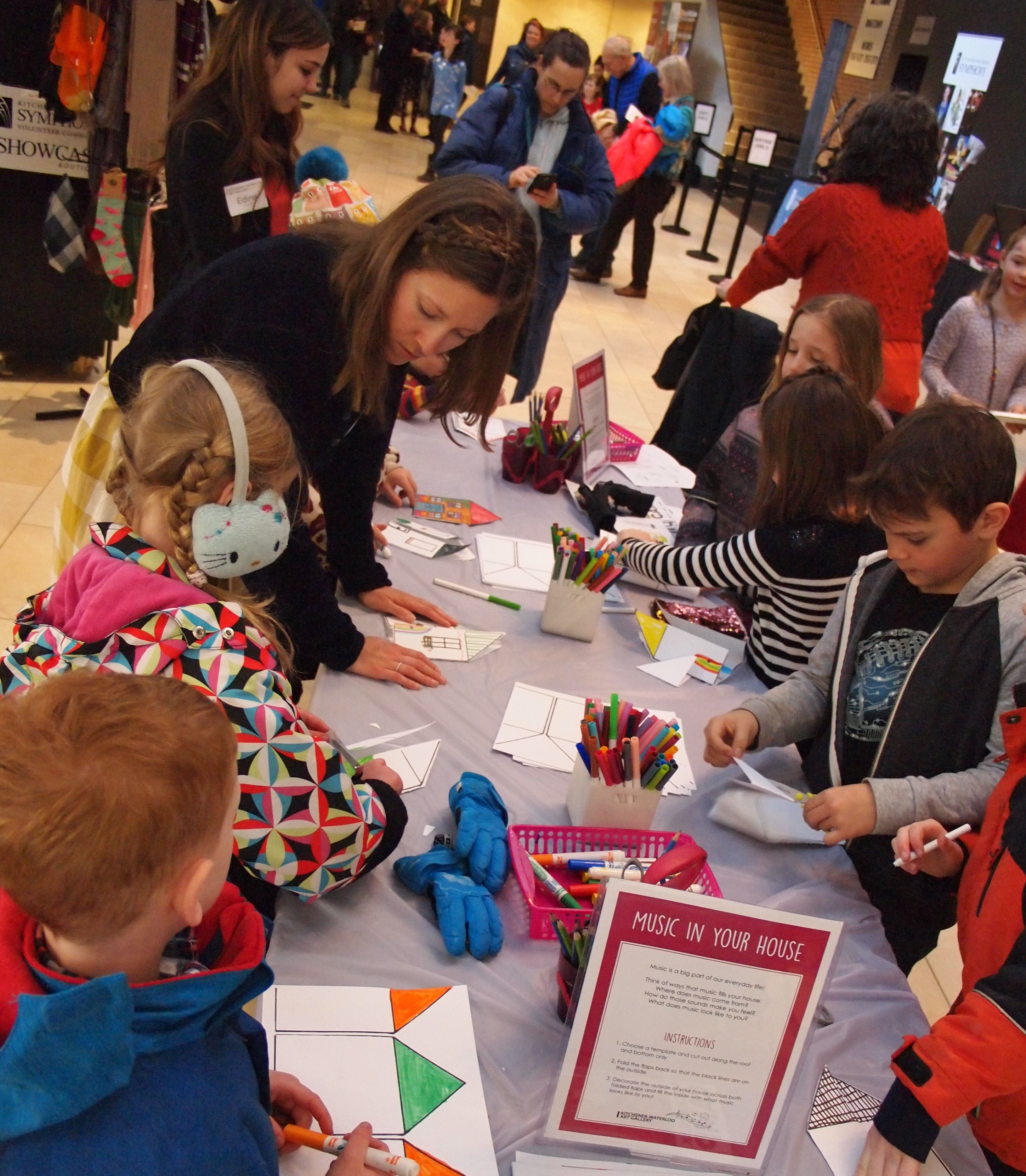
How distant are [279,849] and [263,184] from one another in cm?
219

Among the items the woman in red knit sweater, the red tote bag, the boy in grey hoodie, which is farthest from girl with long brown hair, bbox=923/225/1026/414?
the red tote bag

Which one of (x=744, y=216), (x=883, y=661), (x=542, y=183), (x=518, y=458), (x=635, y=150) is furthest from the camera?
(x=744, y=216)

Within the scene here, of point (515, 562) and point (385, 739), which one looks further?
point (515, 562)

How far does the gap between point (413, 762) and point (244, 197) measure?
189 cm

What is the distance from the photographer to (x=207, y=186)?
2.67 m

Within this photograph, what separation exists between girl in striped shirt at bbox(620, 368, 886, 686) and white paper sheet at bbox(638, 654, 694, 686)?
16 cm

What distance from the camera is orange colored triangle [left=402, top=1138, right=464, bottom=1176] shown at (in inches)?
37.6

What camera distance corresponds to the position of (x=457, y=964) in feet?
3.91

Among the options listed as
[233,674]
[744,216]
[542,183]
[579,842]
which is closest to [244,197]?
[542,183]

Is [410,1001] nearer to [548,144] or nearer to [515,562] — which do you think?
[515,562]

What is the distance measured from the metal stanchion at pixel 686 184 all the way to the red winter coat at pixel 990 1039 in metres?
9.41

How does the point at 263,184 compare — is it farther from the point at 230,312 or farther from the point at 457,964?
the point at 457,964

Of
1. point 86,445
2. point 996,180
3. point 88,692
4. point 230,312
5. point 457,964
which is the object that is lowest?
point 457,964

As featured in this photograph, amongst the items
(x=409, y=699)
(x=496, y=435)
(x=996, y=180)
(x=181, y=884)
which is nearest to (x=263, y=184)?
(x=496, y=435)
